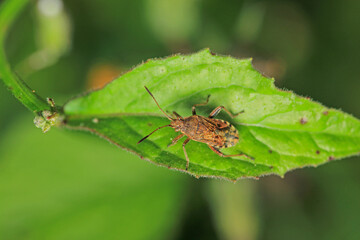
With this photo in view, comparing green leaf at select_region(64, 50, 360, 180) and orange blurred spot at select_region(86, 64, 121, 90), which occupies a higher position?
orange blurred spot at select_region(86, 64, 121, 90)

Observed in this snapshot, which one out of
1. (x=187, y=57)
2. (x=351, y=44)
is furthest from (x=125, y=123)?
(x=351, y=44)

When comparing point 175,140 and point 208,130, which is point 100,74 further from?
point 175,140

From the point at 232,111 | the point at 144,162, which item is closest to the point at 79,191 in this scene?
the point at 144,162

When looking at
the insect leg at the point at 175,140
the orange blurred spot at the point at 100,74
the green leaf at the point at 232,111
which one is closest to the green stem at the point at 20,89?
the green leaf at the point at 232,111

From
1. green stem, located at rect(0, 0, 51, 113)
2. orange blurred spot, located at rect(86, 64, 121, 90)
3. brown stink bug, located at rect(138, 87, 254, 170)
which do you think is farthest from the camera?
orange blurred spot, located at rect(86, 64, 121, 90)

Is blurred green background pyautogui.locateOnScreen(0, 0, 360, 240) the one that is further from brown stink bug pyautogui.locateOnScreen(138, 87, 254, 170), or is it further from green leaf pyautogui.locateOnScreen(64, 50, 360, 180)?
green leaf pyautogui.locateOnScreen(64, 50, 360, 180)

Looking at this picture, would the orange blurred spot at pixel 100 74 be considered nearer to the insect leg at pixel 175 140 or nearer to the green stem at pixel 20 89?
the green stem at pixel 20 89

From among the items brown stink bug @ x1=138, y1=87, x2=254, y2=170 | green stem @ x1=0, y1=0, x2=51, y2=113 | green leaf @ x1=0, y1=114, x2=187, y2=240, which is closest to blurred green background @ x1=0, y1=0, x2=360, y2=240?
green leaf @ x1=0, y1=114, x2=187, y2=240
